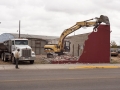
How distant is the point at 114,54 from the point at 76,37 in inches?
525

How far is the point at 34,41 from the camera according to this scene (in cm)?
4906

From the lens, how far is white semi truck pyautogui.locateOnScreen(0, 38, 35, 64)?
25.4 metres

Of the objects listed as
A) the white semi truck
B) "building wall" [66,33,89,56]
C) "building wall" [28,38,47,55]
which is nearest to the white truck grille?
the white semi truck

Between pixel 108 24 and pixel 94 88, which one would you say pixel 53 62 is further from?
pixel 94 88

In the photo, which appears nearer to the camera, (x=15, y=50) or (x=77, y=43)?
(x=15, y=50)

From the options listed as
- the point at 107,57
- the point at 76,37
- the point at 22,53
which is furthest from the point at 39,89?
the point at 76,37

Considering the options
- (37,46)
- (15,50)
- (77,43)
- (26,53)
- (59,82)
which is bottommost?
(59,82)

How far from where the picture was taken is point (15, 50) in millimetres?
25938

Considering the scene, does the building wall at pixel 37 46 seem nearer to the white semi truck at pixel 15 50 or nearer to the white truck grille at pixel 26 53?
the white semi truck at pixel 15 50

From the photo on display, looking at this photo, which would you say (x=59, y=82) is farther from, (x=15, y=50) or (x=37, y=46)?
(x=37, y=46)

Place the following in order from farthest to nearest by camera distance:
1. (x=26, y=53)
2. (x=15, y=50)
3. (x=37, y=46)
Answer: (x=37, y=46)
(x=15, y=50)
(x=26, y=53)

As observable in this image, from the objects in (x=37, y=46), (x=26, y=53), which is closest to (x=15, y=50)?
(x=26, y=53)

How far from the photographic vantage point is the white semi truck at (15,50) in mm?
25422

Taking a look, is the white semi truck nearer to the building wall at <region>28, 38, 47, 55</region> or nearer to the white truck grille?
the white truck grille
